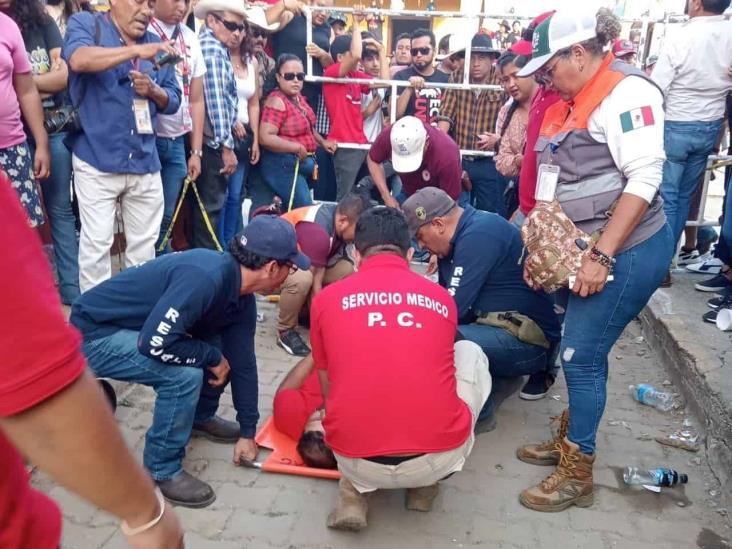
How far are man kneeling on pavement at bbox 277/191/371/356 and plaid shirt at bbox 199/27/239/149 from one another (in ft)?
2.89

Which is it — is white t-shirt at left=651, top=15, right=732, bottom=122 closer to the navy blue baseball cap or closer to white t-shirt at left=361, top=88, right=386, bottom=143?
white t-shirt at left=361, top=88, right=386, bottom=143

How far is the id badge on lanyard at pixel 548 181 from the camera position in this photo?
A: 102 inches

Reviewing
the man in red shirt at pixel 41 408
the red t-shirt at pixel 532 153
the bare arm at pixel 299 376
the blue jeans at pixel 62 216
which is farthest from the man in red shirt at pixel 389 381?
the blue jeans at pixel 62 216

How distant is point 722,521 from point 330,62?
15.6 feet

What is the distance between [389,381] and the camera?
90.4 inches

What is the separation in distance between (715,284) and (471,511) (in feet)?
10.2

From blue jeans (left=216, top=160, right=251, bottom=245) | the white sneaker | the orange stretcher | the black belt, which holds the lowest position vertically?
the orange stretcher

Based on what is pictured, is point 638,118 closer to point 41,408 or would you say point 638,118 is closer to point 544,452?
point 544,452

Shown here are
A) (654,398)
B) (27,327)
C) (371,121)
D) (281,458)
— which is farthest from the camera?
(371,121)

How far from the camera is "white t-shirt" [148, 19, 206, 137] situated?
4219 mm

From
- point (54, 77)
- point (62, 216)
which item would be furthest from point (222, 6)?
point (62, 216)

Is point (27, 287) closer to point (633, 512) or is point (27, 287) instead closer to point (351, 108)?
point (633, 512)

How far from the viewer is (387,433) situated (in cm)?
234

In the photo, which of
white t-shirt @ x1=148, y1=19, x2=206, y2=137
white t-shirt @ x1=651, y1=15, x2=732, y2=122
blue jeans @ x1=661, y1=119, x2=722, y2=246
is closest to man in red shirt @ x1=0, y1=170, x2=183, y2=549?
white t-shirt @ x1=148, y1=19, x2=206, y2=137
